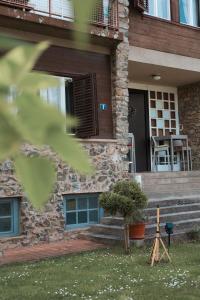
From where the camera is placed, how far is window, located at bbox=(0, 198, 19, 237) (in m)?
10.1

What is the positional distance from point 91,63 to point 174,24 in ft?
11.7

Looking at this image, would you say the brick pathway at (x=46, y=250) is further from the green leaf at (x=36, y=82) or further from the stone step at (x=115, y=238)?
the green leaf at (x=36, y=82)

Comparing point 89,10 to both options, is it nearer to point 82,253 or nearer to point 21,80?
point 21,80

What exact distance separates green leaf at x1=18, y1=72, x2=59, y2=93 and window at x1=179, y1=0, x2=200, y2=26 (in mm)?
14722

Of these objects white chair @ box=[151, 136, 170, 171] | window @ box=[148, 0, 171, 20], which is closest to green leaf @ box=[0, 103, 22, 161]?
window @ box=[148, 0, 171, 20]

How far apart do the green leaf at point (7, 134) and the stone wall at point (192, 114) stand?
50.1 feet

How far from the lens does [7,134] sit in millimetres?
478

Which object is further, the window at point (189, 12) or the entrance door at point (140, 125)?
the entrance door at point (140, 125)

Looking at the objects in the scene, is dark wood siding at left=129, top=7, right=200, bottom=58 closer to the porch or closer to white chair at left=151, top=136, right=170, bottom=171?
the porch

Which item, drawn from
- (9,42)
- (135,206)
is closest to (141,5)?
(135,206)

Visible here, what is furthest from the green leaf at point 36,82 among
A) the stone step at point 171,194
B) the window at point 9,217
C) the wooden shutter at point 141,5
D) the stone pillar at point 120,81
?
the wooden shutter at point 141,5

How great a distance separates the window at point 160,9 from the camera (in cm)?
1386

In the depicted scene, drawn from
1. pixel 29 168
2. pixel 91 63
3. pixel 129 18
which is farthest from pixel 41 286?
pixel 129 18

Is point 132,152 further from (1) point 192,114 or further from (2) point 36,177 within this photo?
(2) point 36,177
